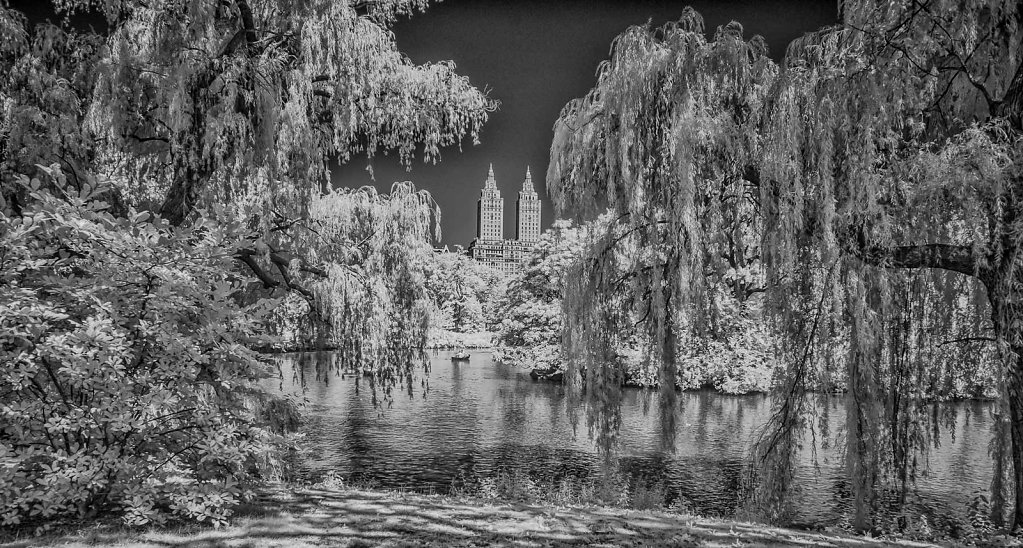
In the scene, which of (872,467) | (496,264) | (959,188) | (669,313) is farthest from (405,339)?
(496,264)

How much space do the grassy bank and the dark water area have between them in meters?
1.81

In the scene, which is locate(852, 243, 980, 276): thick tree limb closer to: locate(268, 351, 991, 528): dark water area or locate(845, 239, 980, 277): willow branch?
locate(845, 239, 980, 277): willow branch

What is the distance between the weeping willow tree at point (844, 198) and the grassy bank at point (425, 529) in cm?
147

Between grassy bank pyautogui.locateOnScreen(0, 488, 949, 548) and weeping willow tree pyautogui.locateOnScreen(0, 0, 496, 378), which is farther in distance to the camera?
weeping willow tree pyautogui.locateOnScreen(0, 0, 496, 378)

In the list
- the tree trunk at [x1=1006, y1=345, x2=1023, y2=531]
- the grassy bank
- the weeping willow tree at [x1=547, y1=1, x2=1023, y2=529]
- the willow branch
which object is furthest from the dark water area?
the grassy bank

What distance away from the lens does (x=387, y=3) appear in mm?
6699

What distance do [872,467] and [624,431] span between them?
8.36 meters

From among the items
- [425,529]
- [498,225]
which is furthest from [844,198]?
[498,225]

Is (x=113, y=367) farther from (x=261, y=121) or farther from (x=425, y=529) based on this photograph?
(x=261, y=121)

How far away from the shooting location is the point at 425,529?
3.80 m

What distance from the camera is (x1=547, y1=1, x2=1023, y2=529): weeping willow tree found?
470 cm

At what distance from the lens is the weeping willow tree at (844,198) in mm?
4695

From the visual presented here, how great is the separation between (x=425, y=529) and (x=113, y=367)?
7.09 ft

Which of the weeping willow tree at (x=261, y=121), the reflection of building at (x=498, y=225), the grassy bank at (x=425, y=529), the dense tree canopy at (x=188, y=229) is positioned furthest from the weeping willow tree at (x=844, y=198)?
the reflection of building at (x=498, y=225)
